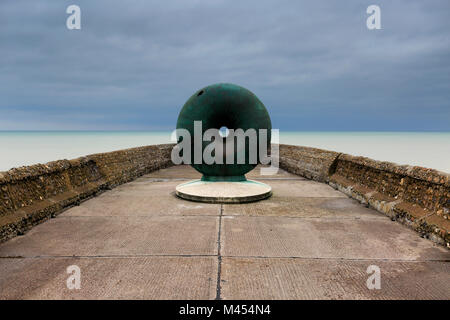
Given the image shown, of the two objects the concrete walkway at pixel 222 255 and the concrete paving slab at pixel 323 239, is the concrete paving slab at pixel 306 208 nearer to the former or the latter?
the concrete walkway at pixel 222 255

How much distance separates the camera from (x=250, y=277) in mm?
3418

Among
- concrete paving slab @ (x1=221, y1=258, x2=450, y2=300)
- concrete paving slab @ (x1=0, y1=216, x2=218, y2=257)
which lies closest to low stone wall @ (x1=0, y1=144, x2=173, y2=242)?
concrete paving slab @ (x1=0, y1=216, x2=218, y2=257)

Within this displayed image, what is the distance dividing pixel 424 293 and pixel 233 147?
17.6ft

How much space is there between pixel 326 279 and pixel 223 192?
3912mm

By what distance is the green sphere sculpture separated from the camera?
25.2 ft

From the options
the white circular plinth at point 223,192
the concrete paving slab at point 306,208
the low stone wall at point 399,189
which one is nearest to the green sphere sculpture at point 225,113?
the white circular plinth at point 223,192

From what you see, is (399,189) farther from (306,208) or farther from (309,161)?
(309,161)

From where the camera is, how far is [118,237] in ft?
15.3

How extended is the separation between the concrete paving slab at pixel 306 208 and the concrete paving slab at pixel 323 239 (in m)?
0.34

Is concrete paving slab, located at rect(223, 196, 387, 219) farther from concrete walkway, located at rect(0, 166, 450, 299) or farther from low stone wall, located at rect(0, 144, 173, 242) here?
low stone wall, located at rect(0, 144, 173, 242)

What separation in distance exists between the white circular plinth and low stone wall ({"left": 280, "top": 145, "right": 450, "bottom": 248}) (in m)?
2.25

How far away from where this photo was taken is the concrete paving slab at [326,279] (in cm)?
310
